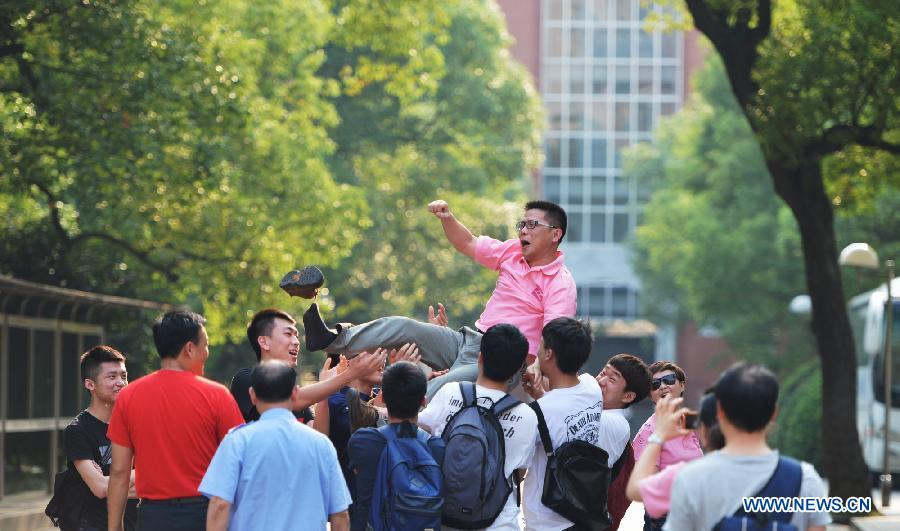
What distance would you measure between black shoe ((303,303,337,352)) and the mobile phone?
6.36ft

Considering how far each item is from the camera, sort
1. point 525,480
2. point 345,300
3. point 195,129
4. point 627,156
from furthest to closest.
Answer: point 627,156
point 345,300
point 195,129
point 525,480

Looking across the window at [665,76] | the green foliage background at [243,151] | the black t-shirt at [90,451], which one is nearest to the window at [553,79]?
the window at [665,76]

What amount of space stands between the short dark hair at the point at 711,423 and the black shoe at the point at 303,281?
7.01 feet

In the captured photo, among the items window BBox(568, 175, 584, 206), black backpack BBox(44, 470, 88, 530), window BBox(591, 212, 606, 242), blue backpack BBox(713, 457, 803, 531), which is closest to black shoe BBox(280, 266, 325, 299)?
black backpack BBox(44, 470, 88, 530)

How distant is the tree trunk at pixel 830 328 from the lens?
833 inches

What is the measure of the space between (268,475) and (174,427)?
91cm

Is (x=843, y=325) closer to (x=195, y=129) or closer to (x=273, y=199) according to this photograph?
(x=195, y=129)

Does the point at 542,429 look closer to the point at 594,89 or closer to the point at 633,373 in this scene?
the point at 633,373

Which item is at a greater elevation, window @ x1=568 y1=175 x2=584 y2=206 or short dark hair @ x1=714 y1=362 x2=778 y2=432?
window @ x1=568 y1=175 x2=584 y2=206

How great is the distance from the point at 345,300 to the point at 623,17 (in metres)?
45.4

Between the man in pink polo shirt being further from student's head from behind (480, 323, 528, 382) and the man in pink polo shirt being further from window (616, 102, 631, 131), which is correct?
window (616, 102, 631, 131)

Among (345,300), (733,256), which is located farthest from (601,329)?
(345,300)

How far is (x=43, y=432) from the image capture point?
76.2ft

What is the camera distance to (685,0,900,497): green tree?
1902 centimetres
